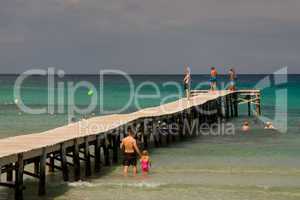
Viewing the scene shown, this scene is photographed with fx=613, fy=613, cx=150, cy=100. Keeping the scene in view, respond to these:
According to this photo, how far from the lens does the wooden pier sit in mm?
15406

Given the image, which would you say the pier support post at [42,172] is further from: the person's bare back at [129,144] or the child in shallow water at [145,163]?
the child in shallow water at [145,163]

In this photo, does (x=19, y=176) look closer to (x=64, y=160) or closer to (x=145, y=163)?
(x=64, y=160)

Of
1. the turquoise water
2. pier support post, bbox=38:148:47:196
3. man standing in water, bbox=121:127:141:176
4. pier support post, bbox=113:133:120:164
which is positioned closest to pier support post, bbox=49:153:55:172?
the turquoise water

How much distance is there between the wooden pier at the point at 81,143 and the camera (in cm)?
1541

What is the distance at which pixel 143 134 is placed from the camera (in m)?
26.1

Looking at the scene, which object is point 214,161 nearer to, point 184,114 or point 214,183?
point 214,183

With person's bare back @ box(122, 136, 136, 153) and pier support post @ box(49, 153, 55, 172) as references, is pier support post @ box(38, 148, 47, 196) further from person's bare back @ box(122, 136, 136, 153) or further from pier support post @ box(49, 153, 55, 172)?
person's bare back @ box(122, 136, 136, 153)

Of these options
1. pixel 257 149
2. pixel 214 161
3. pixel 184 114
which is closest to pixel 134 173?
pixel 214 161

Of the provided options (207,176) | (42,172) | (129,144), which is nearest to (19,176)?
(42,172)

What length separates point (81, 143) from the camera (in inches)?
756

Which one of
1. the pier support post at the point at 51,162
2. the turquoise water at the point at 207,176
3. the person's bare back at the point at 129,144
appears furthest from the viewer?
the person's bare back at the point at 129,144

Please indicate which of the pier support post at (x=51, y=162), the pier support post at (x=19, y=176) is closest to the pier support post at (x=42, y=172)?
the pier support post at (x=19, y=176)

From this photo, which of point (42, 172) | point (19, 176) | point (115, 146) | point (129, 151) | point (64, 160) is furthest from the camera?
point (115, 146)

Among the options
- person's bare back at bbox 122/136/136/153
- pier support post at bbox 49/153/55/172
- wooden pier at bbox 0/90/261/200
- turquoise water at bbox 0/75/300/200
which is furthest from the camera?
person's bare back at bbox 122/136/136/153
